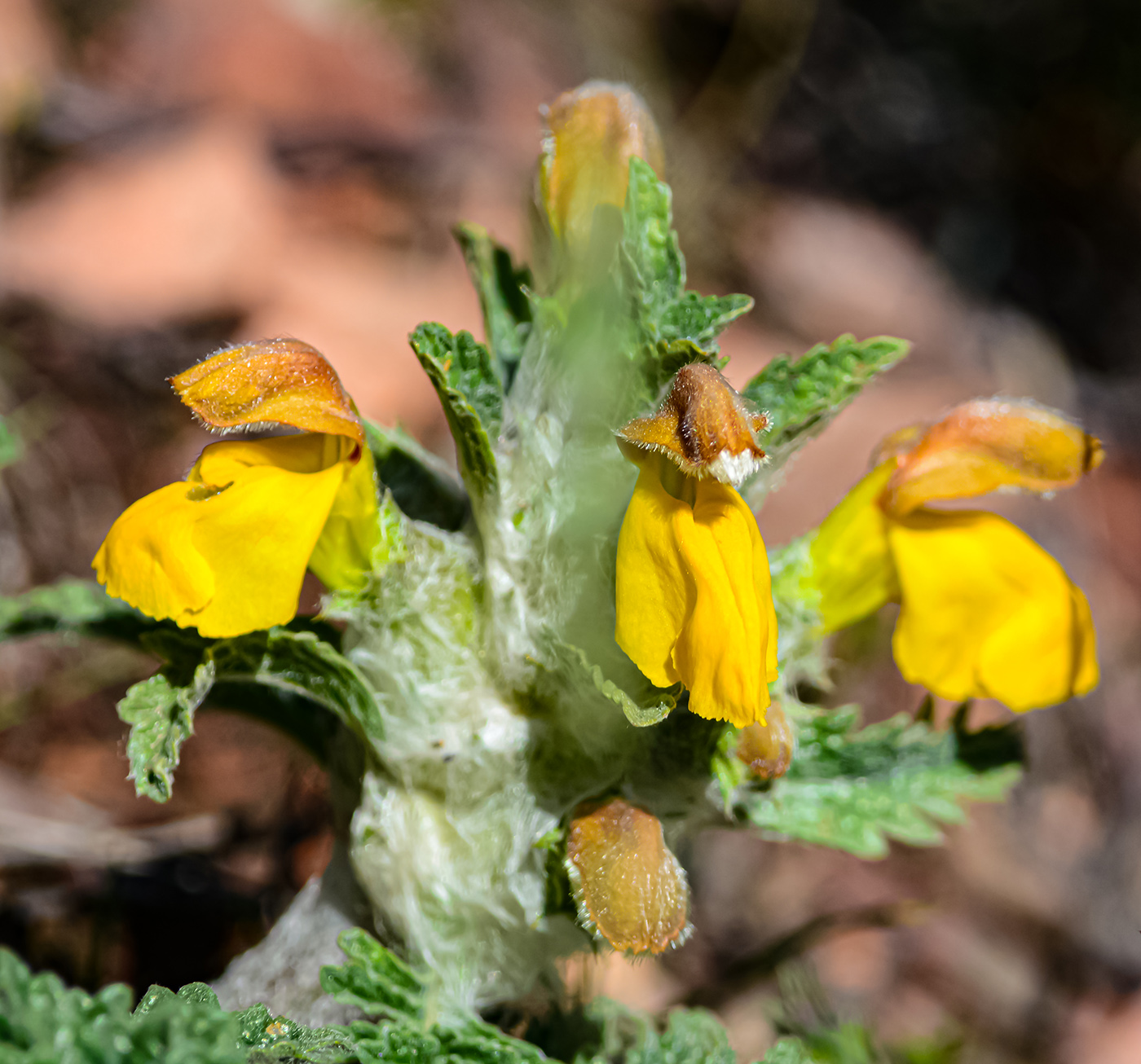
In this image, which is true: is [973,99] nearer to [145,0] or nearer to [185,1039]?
[145,0]

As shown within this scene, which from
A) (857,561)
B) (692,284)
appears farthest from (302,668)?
(692,284)

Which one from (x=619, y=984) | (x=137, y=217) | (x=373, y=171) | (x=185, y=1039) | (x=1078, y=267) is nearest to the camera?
(x=185, y=1039)

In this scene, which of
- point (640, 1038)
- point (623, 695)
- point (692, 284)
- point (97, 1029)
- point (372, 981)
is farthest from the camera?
point (692, 284)

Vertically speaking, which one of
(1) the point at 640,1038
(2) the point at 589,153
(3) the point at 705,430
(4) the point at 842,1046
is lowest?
Answer: (4) the point at 842,1046

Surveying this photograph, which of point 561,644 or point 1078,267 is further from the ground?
point 561,644

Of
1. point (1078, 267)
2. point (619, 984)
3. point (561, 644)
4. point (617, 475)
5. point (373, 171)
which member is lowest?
point (619, 984)

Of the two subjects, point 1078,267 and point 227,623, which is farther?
point 1078,267

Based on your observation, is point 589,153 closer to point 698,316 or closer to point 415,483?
point 698,316

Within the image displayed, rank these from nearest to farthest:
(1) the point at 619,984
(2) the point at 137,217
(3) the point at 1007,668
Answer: (3) the point at 1007,668, (1) the point at 619,984, (2) the point at 137,217

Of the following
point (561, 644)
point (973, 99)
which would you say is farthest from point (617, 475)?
point (973, 99)
